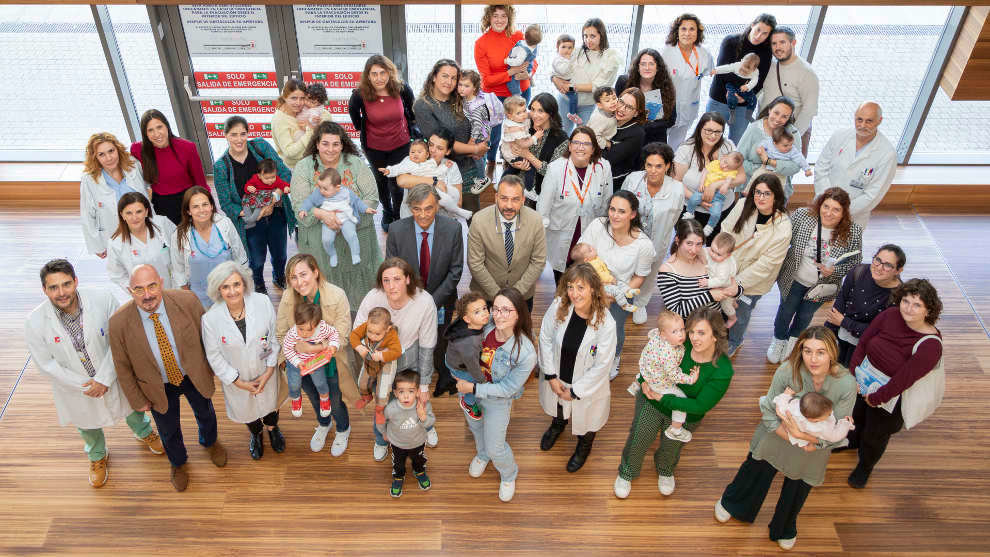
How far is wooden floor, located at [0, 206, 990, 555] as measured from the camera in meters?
4.47

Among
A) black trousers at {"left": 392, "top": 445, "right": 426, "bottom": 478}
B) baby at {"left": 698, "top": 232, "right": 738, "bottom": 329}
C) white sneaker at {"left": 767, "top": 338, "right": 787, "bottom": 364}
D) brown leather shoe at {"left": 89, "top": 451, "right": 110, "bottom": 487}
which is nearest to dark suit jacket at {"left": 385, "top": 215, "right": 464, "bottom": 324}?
black trousers at {"left": 392, "top": 445, "right": 426, "bottom": 478}

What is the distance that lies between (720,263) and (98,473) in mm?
4482

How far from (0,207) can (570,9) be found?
6413mm

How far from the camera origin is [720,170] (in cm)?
566

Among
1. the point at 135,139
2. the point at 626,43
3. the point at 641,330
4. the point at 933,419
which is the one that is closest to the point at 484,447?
the point at 641,330

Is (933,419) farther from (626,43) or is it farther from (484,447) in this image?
(626,43)

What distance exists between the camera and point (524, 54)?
665cm

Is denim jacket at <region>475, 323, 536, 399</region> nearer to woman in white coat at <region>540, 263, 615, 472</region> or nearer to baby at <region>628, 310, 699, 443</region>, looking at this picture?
woman in white coat at <region>540, 263, 615, 472</region>

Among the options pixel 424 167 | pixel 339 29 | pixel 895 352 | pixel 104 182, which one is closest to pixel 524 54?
pixel 424 167

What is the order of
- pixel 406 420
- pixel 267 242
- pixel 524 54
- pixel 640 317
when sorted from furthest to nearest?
pixel 524 54 → pixel 640 317 → pixel 267 242 → pixel 406 420

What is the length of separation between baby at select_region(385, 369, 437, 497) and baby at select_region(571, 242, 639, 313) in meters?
1.45

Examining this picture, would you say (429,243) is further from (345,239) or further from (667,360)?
(667,360)

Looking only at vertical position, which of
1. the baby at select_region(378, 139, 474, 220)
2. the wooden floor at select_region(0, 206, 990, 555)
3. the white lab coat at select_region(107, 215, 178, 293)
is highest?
the baby at select_region(378, 139, 474, 220)

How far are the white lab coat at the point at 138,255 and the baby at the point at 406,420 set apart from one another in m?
2.03
